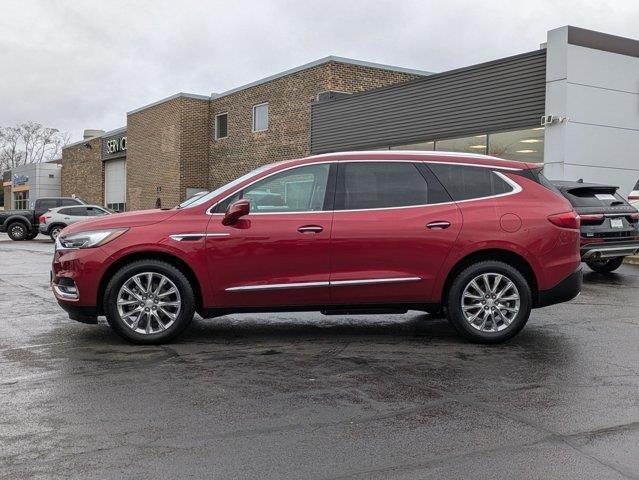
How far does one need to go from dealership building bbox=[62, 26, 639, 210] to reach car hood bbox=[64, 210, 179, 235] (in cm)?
1269

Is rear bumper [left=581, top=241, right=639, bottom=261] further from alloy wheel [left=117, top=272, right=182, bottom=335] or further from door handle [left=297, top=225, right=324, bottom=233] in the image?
A: alloy wheel [left=117, top=272, right=182, bottom=335]

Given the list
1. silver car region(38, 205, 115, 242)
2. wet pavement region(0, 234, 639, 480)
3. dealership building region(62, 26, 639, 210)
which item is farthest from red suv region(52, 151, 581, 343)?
silver car region(38, 205, 115, 242)

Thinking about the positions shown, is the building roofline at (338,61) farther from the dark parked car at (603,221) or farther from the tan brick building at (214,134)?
the dark parked car at (603,221)

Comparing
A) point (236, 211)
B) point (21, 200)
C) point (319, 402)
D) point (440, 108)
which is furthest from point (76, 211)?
point (21, 200)

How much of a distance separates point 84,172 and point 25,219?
19.4m

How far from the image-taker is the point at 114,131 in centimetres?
4278

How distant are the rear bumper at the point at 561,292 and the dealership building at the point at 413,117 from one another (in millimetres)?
10802

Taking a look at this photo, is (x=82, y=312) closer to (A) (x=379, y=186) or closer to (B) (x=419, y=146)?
(A) (x=379, y=186)

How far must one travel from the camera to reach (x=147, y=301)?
6.34m

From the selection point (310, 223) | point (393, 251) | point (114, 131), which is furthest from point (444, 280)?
point (114, 131)

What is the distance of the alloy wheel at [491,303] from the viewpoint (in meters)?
6.48

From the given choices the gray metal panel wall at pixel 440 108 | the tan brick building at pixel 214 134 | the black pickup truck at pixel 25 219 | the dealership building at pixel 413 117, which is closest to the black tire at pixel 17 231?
the black pickup truck at pixel 25 219

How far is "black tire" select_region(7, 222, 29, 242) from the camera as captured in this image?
27.9m

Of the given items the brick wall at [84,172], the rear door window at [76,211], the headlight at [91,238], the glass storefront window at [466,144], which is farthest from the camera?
the brick wall at [84,172]
